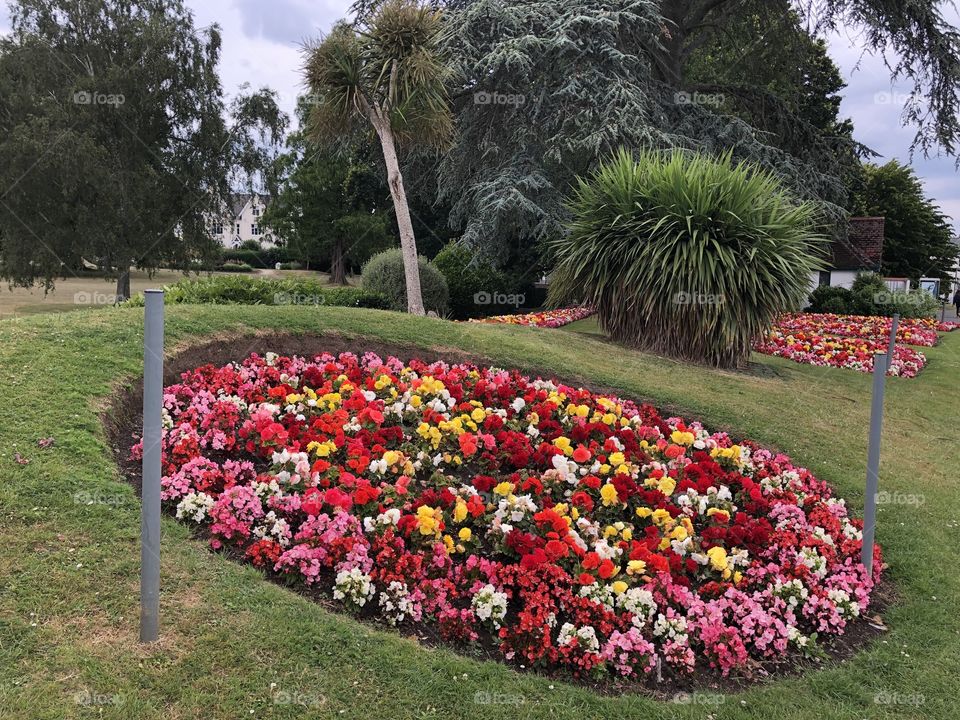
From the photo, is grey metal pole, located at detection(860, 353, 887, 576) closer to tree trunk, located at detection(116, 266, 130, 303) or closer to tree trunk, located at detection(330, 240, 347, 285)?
tree trunk, located at detection(116, 266, 130, 303)

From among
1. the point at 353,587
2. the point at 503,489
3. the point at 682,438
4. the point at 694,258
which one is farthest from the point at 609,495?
the point at 694,258

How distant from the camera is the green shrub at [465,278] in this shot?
768 inches

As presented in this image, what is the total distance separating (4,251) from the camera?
2405 cm

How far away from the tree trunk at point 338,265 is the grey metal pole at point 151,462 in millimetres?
37345

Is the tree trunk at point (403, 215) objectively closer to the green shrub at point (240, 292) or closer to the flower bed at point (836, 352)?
the green shrub at point (240, 292)

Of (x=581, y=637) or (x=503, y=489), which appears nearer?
(x=581, y=637)

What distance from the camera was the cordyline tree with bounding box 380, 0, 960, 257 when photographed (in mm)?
17344

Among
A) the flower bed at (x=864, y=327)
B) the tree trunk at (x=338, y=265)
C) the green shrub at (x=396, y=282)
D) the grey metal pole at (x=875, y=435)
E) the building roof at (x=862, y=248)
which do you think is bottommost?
the grey metal pole at (x=875, y=435)

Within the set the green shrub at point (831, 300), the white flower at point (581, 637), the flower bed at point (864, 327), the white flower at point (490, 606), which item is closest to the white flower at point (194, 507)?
the white flower at point (490, 606)

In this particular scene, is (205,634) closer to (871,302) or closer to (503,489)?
(503,489)

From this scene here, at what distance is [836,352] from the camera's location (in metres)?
12.9

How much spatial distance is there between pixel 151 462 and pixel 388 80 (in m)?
11.1

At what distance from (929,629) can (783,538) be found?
2.72ft

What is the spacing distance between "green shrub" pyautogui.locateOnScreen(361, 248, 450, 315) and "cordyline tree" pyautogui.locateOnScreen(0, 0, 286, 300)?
11.9 m
